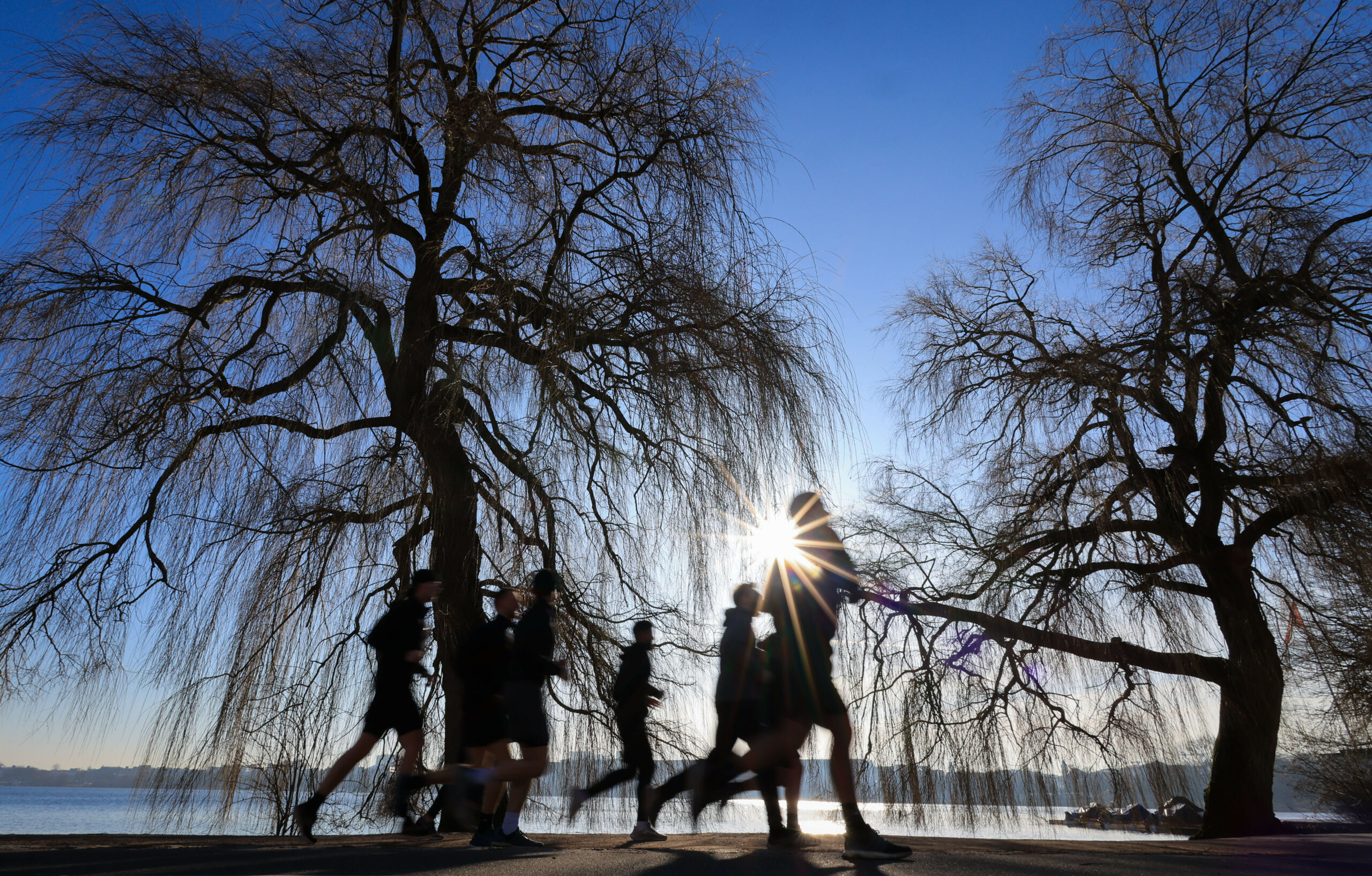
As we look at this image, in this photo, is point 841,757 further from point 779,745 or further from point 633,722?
point 633,722

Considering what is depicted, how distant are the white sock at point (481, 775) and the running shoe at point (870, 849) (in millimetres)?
1605

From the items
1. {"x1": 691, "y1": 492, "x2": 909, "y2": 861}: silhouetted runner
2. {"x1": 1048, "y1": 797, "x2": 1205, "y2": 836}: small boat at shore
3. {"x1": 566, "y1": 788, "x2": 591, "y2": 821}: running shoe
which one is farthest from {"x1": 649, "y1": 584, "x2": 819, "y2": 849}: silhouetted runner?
{"x1": 1048, "y1": 797, "x2": 1205, "y2": 836}: small boat at shore

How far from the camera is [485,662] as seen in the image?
3.81 meters

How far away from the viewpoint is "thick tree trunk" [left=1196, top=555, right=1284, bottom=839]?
231 inches

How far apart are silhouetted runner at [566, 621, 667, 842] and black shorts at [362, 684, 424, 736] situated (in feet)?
3.56

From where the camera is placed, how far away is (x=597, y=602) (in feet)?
16.5

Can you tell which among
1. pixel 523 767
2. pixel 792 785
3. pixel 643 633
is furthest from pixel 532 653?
pixel 792 785

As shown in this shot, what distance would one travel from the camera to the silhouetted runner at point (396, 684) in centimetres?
378

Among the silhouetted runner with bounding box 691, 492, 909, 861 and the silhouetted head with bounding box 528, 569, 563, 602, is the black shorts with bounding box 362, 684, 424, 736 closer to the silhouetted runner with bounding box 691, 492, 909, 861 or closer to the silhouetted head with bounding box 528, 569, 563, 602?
the silhouetted head with bounding box 528, 569, 563, 602

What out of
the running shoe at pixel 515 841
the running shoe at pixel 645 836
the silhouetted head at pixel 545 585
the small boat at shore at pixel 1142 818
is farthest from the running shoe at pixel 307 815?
the small boat at shore at pixel 1142 818

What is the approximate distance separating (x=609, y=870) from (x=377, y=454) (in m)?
2.78

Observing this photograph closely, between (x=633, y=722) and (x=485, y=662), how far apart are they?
100cm

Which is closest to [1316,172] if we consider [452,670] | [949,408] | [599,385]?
[949,408]

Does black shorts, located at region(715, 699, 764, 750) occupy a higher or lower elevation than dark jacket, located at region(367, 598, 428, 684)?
lower
